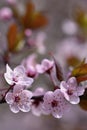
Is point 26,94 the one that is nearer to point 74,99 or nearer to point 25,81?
point 25,81

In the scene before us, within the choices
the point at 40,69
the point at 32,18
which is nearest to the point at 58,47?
the point at 32,18

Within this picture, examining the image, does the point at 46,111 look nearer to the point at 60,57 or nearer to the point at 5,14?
the point at 5,14

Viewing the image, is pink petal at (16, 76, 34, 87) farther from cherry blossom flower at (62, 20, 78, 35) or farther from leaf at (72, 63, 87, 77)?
cherry blossom flower at (62, 20, 78, 35)

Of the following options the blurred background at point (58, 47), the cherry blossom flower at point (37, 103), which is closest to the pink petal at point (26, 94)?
the cherry blossom flower at point (37, 103)

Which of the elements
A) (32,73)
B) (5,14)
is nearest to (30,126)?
(5,14)

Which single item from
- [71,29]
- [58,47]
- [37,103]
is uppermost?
[37,103]
